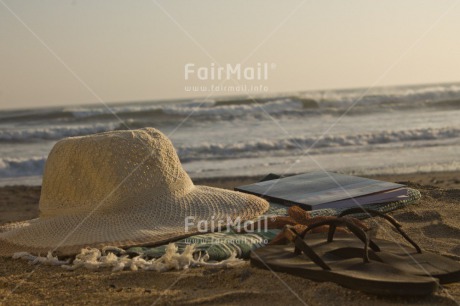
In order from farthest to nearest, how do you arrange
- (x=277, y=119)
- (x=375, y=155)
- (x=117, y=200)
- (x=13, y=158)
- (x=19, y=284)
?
(x=277, y=119)
(x=13, y=158)
(x=375, y=155)
(x=117, y=200)
(x=19, y=284)

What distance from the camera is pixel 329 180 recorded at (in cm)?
409

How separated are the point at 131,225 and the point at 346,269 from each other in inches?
54.5

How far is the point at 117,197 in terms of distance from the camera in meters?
3.28

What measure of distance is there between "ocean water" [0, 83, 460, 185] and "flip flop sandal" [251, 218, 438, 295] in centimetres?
529

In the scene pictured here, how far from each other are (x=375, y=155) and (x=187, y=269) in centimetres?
713

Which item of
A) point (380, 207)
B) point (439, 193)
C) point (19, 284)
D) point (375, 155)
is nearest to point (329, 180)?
point (380, 207)

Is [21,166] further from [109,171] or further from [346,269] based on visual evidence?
[346,269]

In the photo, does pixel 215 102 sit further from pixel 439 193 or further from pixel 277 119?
pixel 439 193

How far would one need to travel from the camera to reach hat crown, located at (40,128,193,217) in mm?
3307

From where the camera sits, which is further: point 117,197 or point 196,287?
point 117,197

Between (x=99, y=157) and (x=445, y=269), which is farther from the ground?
(x=99, y=157)

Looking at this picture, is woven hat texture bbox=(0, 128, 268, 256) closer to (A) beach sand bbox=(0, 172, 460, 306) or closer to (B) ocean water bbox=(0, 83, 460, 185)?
(A) beach sand bbox=(0, 172, 460, 306)

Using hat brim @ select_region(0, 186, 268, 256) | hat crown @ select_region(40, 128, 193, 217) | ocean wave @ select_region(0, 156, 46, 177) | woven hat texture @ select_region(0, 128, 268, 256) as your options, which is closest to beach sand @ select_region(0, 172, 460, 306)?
hat brim @ select_region(0, 186, 268, 256)

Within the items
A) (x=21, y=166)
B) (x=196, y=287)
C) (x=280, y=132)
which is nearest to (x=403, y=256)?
(x=196, y=287)
